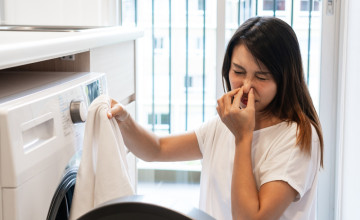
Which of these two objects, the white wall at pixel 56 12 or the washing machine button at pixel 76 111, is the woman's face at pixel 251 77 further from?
the white wall at pixel 56 12

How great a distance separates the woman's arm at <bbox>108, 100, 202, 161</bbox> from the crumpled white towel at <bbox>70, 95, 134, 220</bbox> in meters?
0.37

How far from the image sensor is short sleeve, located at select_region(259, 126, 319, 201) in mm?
1341

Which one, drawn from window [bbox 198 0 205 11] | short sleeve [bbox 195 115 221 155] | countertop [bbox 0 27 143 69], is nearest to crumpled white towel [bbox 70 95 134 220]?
→ countertop [bbox 0 27 143 69]

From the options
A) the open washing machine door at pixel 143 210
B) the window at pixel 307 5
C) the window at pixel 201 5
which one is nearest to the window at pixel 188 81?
the window at pixel 201 5

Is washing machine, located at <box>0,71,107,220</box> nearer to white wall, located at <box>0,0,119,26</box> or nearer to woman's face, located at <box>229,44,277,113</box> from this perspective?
woman's face, located at <box>229,44,277,113</box>

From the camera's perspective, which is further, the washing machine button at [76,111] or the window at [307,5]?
the window at [307,5]

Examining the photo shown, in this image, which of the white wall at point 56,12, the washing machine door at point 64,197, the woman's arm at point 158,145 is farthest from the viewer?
the white wall at point 56,12

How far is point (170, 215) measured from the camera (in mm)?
781

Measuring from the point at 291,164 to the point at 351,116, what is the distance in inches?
40.0

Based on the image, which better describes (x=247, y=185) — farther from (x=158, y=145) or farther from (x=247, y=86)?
(x=158, y=145)

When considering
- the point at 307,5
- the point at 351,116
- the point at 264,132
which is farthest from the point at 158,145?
the point at 307,5

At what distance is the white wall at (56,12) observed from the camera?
89.9 inches

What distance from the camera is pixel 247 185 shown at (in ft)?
4.31

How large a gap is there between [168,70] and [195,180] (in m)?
0.56
